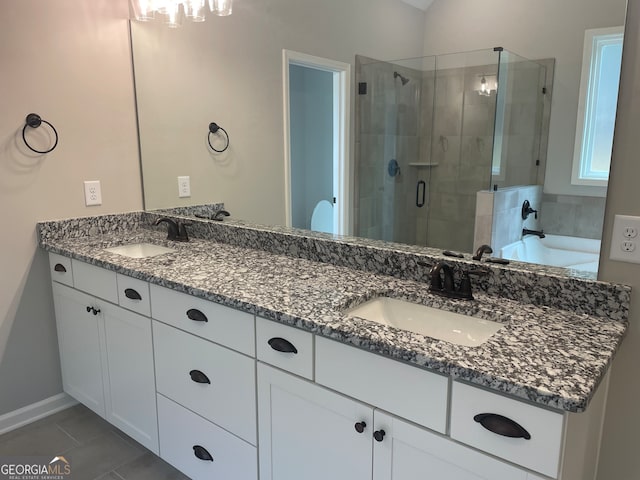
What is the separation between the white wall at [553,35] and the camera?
1.34 m

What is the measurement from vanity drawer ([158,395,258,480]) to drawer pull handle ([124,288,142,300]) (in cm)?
40

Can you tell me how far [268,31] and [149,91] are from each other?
0.77 metres

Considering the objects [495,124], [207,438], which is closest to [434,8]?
[495,124]

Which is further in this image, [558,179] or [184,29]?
[184,29]

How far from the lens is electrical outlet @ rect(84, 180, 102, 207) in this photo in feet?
7.84

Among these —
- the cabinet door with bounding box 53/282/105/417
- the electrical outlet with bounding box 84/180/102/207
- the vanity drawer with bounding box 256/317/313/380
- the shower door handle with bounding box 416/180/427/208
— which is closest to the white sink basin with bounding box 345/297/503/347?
the vanity drawer with bounding box 256/317/313/380

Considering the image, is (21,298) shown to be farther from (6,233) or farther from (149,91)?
(149,91)

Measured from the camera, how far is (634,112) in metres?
1.19

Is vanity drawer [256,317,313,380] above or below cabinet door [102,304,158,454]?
above

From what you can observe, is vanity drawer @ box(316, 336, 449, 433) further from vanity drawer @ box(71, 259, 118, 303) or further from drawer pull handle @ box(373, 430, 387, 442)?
vanity drawer @ box(71, 259, 118, 303)

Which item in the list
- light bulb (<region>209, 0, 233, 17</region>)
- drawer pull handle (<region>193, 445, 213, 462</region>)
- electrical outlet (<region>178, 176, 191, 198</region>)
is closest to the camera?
drawer pull handle (<region>193, 445, 213, 462</region>)

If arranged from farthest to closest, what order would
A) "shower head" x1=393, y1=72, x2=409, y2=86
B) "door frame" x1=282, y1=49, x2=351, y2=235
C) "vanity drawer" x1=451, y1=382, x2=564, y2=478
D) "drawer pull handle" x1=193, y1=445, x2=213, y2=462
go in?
"door frame" x1=282, y1=49, x2=351, y2=235 → "shower head" x1=393, y1=72, x2=409, y2=86 → "drawer pull handle" x1=193, y1=445, x2=213, y2=462 → "vanity drawer" x1=451, y1=382, x2=564, y2=478

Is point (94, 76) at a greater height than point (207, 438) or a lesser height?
greater

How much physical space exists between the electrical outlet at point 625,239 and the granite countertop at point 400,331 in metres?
0.18
